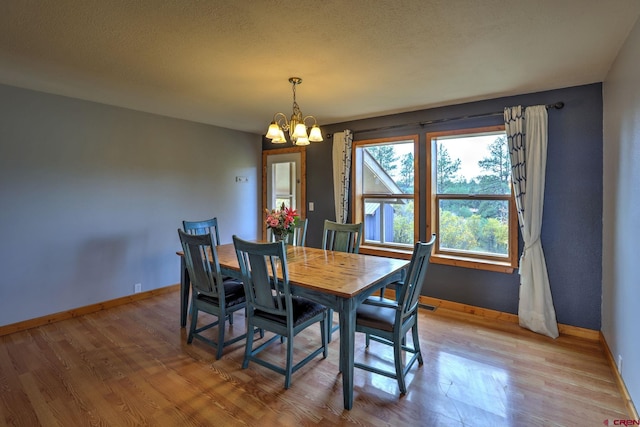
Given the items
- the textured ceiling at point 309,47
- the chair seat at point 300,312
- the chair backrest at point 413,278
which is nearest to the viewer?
the textured ceiling at point 309,47

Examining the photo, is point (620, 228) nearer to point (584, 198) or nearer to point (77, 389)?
point (584, 198)

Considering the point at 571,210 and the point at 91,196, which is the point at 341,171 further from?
the point at 91,196

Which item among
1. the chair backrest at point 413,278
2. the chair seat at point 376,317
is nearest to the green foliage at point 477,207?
the chair backrest at point 413,278

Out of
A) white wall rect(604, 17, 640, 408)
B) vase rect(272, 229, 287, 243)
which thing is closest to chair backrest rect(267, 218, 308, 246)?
vase rect(272, 229, 287, 243)

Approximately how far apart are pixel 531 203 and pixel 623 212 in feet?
2.83

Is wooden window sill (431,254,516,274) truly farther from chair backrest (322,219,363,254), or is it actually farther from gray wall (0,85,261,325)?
gray wall (0,85,261,325)

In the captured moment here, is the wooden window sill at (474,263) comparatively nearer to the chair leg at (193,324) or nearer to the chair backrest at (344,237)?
the chair backrest at (344,237)

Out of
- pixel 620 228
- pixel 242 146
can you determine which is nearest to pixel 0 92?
pixel 242 146

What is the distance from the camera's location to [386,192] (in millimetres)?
4227

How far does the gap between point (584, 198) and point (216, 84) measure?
11.5 ft

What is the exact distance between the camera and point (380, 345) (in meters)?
2.85

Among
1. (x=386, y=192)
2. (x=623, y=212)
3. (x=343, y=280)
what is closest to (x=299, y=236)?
(x=386, y=192)

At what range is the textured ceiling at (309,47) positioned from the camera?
1.76 metres

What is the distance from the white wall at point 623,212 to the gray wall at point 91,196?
4.46 metres
